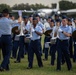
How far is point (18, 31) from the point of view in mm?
16312

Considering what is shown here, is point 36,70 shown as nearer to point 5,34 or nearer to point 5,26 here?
point 5,34

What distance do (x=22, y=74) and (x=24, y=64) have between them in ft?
9.67

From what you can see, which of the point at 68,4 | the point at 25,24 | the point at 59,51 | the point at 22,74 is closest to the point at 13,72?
the point at 22,74

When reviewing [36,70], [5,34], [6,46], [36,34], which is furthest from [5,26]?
[36,70]

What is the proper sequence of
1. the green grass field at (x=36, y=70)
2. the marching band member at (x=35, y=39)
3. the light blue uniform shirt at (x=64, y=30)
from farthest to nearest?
1. the marching band member at (x=35, y=39)
2. the light blue uniform shirt at (x=64, y=30)
3. the green grass field at (x=36, y=70)

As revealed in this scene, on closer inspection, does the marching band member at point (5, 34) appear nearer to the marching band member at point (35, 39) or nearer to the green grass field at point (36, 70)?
the green grass field at point (36, 70)

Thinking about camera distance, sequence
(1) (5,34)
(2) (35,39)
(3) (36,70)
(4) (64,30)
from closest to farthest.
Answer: (1) (5,34) → (4) (64,30) → (3) (36,70) → (2) (35,39)

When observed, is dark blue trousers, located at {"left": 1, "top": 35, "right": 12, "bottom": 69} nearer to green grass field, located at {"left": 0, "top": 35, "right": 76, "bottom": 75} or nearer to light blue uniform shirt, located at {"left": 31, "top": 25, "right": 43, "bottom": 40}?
green grass field, located at {"left": 0, "top": 35, "right": 76, "bottom": 75}

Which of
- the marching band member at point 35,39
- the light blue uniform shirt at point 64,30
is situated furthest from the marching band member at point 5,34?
the light blue uniform shirt at point 64,30

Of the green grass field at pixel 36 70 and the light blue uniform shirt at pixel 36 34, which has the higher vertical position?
the light blue uniform shirt at pixel 36 34

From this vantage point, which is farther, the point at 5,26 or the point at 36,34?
the point at 36,34

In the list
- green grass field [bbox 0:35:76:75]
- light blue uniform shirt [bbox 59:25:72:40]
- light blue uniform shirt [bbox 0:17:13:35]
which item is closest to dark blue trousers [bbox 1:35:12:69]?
light blue uniform shirt [bbox 0:17:13:35]

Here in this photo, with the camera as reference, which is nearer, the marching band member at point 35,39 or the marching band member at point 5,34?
the marching band member at point 5,34

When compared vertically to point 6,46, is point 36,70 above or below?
below
